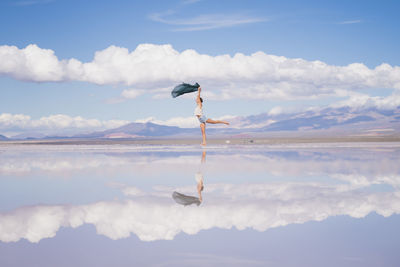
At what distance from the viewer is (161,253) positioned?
4.21 meters

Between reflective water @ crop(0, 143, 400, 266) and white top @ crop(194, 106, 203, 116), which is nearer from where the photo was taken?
reflective water @ crop(0, 143, 400, 266)

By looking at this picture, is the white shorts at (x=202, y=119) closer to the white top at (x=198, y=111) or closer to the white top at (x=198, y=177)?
the white top at (x=198, y=111)

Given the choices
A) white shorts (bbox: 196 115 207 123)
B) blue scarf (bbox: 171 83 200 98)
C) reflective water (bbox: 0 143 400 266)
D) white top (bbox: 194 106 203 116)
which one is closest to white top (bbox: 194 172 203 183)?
reflective water (bbox: 0 143 400 266)

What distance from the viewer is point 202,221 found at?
18.0 feet

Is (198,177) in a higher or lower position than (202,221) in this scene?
higher

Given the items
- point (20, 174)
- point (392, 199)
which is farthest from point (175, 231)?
point (20, 174)

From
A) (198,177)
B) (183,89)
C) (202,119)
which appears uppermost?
(183,89)

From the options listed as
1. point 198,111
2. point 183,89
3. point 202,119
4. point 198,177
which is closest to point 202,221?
point 198,177

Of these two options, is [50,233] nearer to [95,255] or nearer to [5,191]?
[95,255]

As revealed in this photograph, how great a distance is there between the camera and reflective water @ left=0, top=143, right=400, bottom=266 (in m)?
4.11

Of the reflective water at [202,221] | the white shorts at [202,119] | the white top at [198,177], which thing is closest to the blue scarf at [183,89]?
the white shorts at [202,119]

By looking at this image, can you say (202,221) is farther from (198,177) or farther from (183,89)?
(183,89)

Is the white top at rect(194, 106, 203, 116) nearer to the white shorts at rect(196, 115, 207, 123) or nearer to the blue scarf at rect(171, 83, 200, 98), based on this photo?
the white shorts at rect(196, 115, 207, 123)

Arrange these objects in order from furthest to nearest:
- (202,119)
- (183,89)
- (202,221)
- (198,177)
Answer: (183,89)
(202,119)
(198,177)
(202,221)
